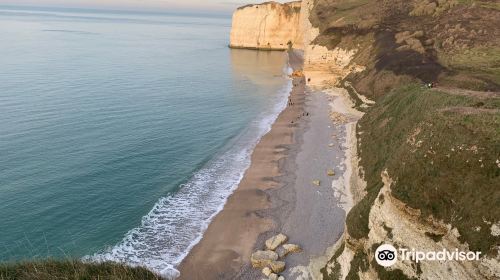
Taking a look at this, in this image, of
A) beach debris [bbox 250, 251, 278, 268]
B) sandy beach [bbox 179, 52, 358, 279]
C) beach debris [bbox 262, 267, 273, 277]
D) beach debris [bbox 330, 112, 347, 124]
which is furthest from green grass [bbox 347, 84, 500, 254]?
beach debris [bbox 330, 112, 347, 124]

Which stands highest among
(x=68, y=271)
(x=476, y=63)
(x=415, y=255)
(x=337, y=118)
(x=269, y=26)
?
(x=269, y=26)

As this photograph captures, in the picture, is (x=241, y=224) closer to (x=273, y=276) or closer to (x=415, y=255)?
(x=273, y=276)

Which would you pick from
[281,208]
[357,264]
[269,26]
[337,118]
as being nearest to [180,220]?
[281,208]

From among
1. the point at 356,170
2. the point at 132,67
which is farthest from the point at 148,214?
the point at 132,67

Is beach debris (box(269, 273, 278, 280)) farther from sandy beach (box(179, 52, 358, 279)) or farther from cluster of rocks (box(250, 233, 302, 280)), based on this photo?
sandy beach (box(179, 52, 358, 279))

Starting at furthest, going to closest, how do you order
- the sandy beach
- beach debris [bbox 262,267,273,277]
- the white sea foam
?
1. the white sea foam
2. the sandy beach
3. beach debris [bbox 262,267,273,277]
